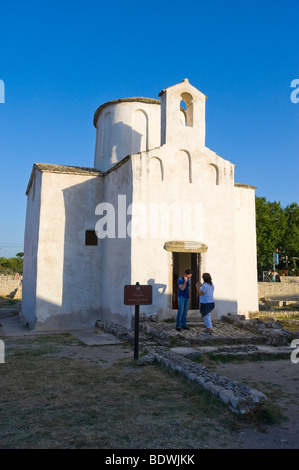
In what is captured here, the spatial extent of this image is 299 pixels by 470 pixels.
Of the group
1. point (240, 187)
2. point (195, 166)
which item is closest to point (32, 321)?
Answer: point (195, 166)

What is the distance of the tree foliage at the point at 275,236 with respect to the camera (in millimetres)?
39844

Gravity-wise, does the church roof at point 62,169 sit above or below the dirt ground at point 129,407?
above

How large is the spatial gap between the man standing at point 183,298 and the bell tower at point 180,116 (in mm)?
5142

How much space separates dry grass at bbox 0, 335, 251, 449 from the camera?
371 centimetres

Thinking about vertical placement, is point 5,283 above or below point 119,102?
below

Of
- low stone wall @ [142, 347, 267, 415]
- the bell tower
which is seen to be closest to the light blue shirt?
low stone wall @ [142, 347, 267, 415]

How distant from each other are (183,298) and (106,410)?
5805 millimetres

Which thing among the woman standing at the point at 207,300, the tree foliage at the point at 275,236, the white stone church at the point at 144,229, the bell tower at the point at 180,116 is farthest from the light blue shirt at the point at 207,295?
the tree foliage at the point at 275,236

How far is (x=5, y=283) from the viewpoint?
3131cm

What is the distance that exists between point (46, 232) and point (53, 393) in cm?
894

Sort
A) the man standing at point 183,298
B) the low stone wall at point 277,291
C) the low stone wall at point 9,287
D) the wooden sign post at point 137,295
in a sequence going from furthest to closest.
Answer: the low stone wall at point 9,287 < the low stone wall at point 277,291 < the man standing at point 183,298 < the wooden sign post at point 137,295

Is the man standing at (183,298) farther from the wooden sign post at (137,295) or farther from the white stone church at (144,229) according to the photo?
the wooden sign post at (137,295)

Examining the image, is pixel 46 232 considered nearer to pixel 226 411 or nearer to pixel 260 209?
pixel 226 411

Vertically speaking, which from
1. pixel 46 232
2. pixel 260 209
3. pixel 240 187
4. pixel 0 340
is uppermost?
pixel 260 209
